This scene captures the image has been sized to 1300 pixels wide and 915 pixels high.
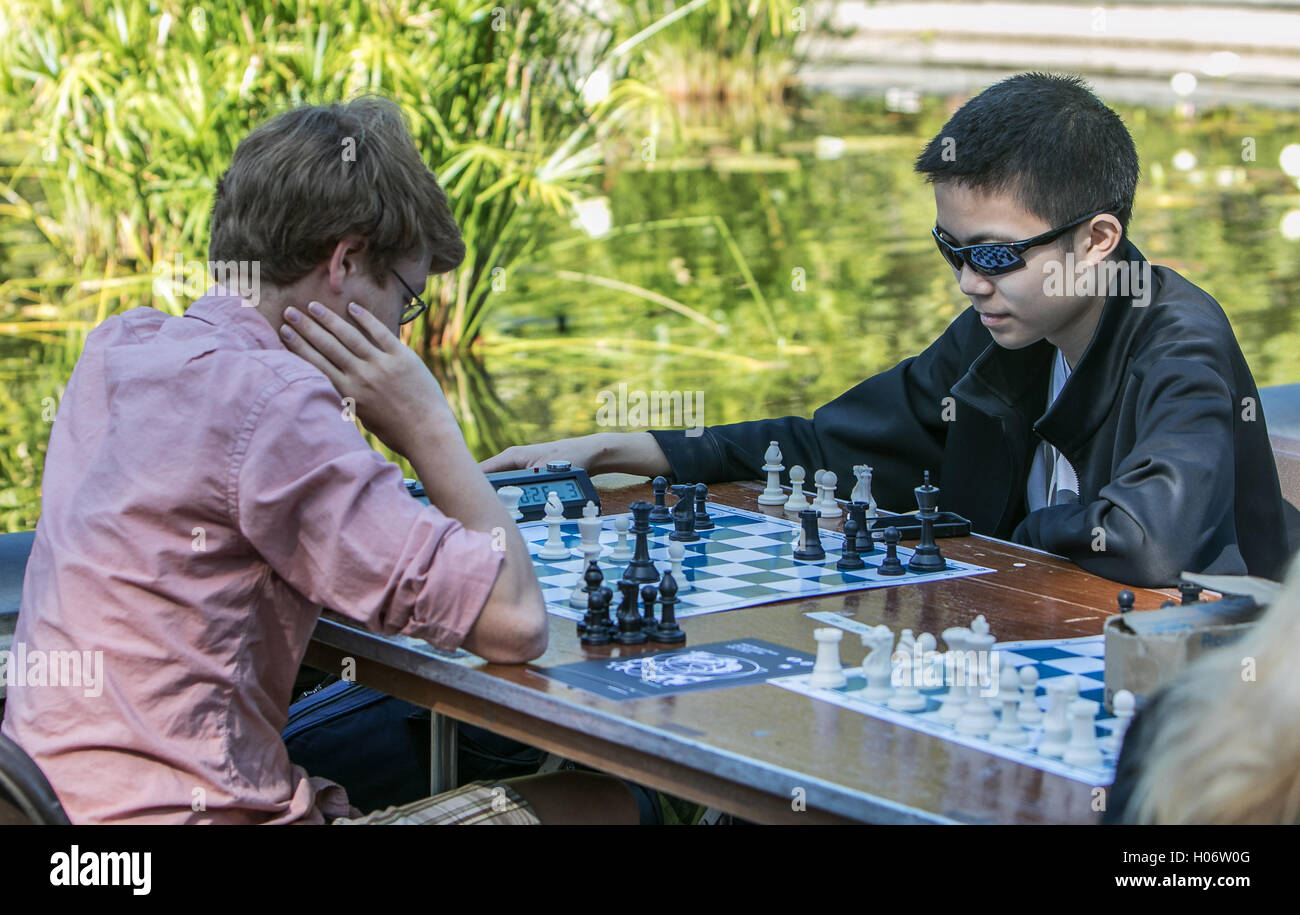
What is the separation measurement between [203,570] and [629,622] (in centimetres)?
54

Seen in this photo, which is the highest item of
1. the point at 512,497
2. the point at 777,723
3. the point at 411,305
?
the point at 411,305

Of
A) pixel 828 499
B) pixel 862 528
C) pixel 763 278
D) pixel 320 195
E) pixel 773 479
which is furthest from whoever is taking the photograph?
pixel 763 278

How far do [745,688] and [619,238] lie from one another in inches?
358

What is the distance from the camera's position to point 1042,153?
269cm

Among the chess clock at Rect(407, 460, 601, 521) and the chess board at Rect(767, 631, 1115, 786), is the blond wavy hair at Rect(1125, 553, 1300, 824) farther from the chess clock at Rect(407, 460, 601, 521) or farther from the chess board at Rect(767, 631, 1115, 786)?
the chess clock at Rect(407, 460, 601, 521)

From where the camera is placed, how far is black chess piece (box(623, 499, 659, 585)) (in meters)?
2.34

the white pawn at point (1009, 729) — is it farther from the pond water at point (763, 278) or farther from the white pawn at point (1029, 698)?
the pond water at point (763, 278)

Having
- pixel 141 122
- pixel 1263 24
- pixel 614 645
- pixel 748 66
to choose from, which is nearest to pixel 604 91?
pixel 141 122

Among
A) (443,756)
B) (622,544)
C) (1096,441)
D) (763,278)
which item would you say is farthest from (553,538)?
(763,278)

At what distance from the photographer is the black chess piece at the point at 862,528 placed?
2596mm

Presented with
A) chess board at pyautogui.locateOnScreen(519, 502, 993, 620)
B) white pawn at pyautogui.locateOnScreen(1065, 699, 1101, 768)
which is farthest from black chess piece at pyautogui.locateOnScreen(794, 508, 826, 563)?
white pawn at pyautogui.locateOnScreen(1065, 699, 1101, 768)

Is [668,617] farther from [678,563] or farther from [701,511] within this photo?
[701,511]

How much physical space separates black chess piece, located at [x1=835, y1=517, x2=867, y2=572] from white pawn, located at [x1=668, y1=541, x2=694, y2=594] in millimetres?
244
